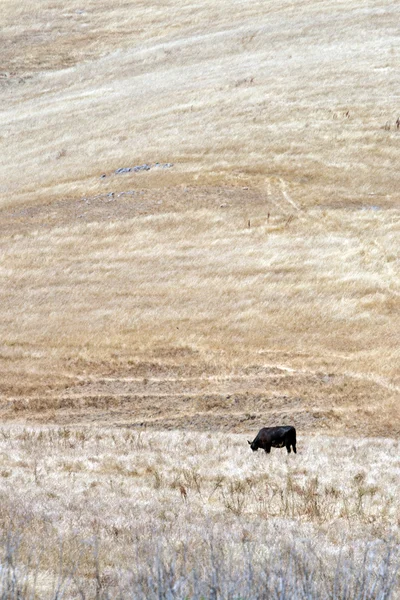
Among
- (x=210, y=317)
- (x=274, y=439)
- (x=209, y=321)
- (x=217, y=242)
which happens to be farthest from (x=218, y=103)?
(x=274, y=439)

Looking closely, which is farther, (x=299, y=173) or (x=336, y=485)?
(x=299, y=173)

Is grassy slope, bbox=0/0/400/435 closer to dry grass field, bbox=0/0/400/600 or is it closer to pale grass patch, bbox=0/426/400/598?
dry grass field, bbox=0/0/400/600

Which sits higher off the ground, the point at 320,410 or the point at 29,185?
the point at 29,185

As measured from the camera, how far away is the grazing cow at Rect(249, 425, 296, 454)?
18.0 meters

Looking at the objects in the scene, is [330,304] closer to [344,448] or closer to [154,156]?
[344,448]

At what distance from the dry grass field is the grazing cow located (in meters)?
0.64

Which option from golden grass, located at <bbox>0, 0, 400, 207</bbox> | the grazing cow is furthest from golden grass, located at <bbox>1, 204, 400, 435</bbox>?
the grazing cow

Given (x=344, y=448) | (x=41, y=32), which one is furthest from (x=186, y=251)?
(x=41, y=32)

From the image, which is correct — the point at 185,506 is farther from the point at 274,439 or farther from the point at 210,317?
the point at 210,317

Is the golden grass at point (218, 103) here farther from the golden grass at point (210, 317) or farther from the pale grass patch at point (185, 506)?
the pale grass patch at point (185, 506)

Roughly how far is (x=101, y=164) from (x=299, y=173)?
1095 cm

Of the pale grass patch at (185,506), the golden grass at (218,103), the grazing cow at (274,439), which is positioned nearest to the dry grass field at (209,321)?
the pale grass patch at (185,506)

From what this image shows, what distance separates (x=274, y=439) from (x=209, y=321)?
34.9ft

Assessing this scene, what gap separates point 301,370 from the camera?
25562 mm
